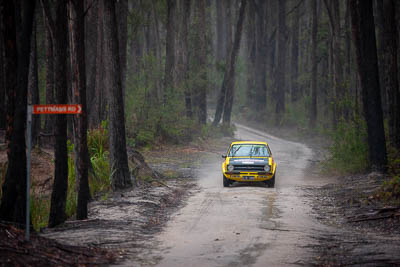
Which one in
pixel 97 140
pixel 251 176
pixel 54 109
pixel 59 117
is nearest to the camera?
pixel 54 109

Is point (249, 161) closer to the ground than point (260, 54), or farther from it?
closer to the ground

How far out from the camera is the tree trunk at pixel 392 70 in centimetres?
2038

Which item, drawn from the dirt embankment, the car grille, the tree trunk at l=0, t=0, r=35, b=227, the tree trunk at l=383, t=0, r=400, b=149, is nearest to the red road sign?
the tree trunk at l=0, t=0, r=35, b=227

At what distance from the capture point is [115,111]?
1661 centimetres

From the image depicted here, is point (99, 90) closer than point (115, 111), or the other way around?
point (115, 111)

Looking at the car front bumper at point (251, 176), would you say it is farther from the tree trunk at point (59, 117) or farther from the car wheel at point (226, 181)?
the tree trunk at point (59, 117)

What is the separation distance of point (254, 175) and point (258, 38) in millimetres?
38831

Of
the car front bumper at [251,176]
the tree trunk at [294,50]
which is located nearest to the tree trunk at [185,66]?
the car front bumper at [251,176]

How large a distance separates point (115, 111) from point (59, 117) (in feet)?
19.4

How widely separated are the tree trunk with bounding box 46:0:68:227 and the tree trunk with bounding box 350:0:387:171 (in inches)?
482

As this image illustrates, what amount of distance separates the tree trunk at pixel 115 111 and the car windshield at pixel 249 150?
14.9ft

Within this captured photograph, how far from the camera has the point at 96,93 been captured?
26375 millimetres

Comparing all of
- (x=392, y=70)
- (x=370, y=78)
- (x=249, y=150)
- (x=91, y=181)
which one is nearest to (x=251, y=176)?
(x=249, y=150)

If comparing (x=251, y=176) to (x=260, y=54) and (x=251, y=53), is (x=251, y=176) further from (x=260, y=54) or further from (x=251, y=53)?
(x=251, y=53)
